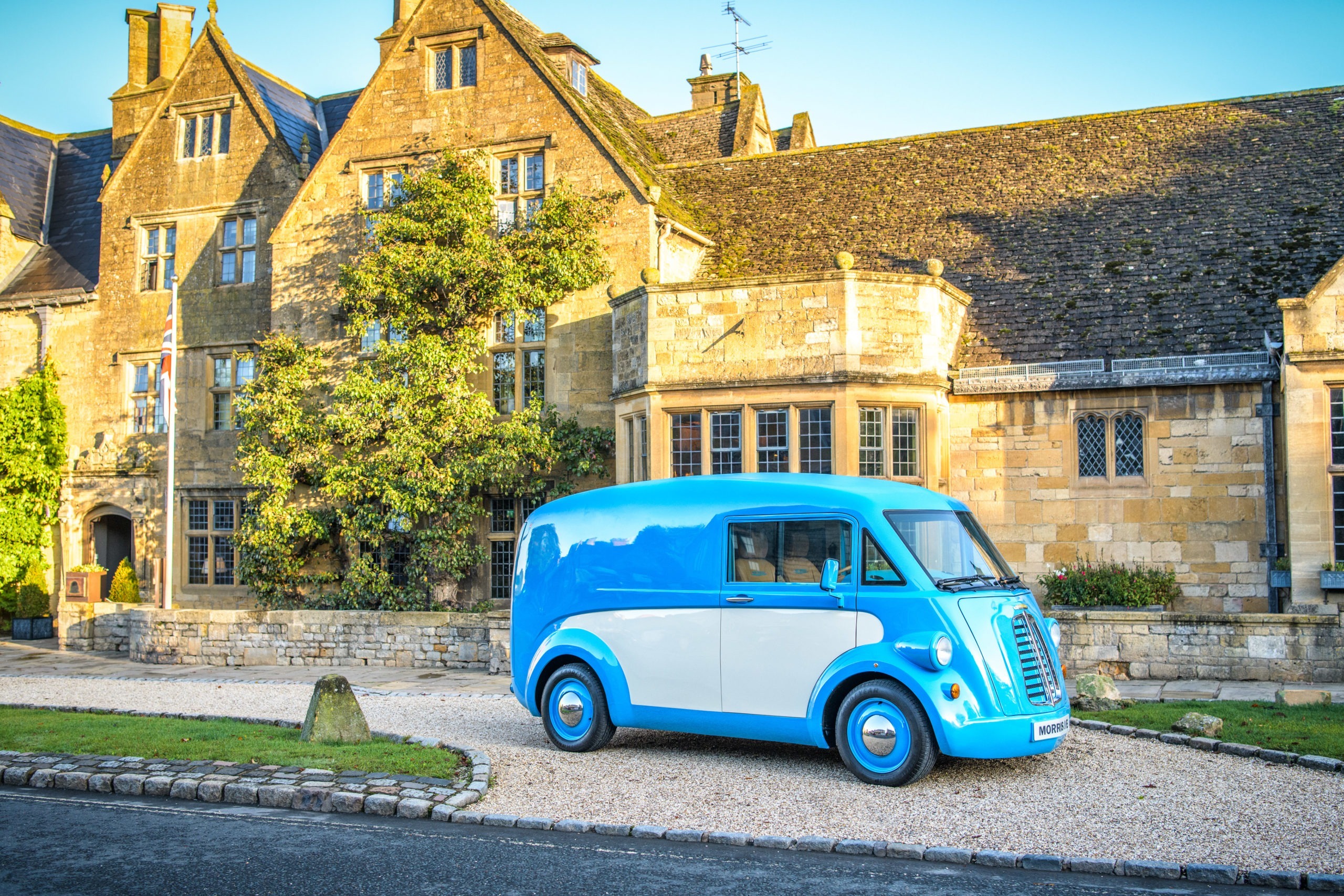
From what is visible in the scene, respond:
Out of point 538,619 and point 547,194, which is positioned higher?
point 547,194

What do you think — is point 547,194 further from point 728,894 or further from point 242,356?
point 728,894

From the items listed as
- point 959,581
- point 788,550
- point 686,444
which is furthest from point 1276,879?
point 686,444

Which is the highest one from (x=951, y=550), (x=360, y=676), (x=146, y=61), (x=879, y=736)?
(x=146, y=61)

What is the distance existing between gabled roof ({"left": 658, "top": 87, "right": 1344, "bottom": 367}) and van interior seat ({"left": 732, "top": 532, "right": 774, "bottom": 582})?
31.6 ft

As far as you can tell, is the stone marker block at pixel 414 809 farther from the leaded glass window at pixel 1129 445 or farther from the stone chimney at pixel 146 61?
the stone chimney at pixel 146 61

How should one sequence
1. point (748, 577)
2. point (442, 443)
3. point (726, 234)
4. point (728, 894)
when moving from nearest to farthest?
point (728, 894), point (748, 577), point (442, 443), point (726, 234)

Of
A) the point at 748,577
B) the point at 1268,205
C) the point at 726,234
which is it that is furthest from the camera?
the point at 726,234

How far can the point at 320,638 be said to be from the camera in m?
19.6

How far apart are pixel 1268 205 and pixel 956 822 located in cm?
1551

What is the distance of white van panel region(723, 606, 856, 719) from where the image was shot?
978 centimetres

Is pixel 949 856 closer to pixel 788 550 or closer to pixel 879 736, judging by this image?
pixel 879 736

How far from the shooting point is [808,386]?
57.7 feet

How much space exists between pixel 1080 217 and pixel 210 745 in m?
16.5

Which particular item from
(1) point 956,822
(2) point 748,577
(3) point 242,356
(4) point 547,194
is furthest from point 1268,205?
(3) point 242,356
